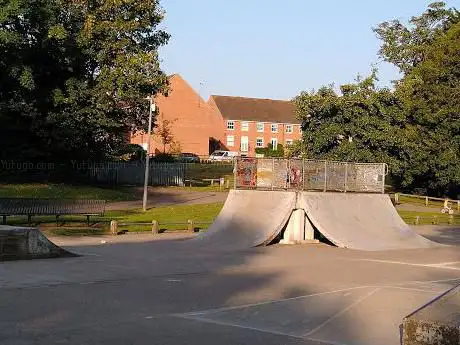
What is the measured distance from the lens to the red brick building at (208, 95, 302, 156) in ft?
342

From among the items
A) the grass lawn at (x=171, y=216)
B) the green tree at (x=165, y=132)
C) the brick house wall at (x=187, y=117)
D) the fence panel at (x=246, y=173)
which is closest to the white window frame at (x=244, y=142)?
the brick house wall at (x=187, y=117)

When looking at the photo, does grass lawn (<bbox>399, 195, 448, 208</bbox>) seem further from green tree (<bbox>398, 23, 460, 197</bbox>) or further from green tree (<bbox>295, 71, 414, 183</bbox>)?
green tree (<bbox>295, 71, 414, 183</bbox>)

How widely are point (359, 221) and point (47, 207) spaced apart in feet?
37.3

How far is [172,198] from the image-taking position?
→ 45.7 metres

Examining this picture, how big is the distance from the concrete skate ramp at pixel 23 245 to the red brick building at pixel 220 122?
67889 mm

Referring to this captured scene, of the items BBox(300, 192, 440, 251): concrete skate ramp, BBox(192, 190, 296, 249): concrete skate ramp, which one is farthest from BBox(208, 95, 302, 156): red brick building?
BBox(192, 190, 296, 249): concrete skate ramp

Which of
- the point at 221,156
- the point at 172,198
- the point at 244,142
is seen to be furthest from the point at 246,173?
the point at 244,142

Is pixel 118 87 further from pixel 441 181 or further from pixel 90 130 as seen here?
pixel 441 181

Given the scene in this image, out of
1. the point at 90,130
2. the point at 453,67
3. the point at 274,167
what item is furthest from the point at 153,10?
the point at 274,167

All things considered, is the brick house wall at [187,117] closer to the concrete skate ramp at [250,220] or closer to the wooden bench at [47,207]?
the wooden bench at [47,207]

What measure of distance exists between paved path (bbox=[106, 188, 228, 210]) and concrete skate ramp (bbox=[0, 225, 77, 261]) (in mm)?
20227

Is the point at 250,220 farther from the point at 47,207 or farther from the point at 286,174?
the point at 47,207

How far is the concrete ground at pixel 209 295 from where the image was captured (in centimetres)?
888

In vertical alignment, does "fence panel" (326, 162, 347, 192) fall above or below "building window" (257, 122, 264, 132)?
below
